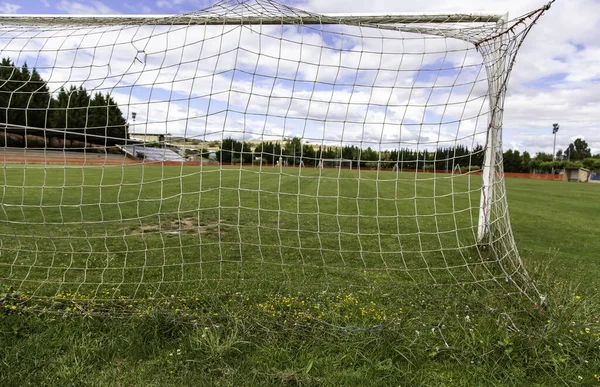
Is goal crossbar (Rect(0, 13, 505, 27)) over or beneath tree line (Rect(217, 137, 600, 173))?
over

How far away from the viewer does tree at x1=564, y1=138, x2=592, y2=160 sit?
97600 mm

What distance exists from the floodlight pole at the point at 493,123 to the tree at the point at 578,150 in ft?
360

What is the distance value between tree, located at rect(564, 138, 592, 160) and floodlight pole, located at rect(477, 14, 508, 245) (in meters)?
110

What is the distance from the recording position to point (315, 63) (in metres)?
4.19

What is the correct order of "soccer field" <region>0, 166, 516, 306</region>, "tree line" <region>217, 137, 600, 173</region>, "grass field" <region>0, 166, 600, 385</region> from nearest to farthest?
"grass field" <region>0, 166, 600, 385</region>, "soccer field" <region>0, 166, 516, 306</region>, "tree line" <region>217, 137, 600, 173</region>

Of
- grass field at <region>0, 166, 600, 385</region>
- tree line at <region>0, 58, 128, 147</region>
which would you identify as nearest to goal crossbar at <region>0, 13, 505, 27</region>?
tree line at <region>0, 58, 128, 147</region>

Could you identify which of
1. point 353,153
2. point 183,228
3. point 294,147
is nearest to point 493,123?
point 353,153

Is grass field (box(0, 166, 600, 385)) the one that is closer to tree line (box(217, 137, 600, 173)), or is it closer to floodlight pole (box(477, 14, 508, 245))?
floodlight pole (box(477, 14, 508, 245))

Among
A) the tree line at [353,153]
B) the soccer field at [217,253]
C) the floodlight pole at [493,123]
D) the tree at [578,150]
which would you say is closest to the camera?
the soccer field at [217,253]

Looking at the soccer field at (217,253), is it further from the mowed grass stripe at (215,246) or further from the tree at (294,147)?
the tree at (294,147)

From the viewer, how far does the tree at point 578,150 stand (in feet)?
320

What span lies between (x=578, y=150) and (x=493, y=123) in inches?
4928

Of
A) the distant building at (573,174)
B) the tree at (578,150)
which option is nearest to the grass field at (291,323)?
the distant building at (573,174)

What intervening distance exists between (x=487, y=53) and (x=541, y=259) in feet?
9.88
